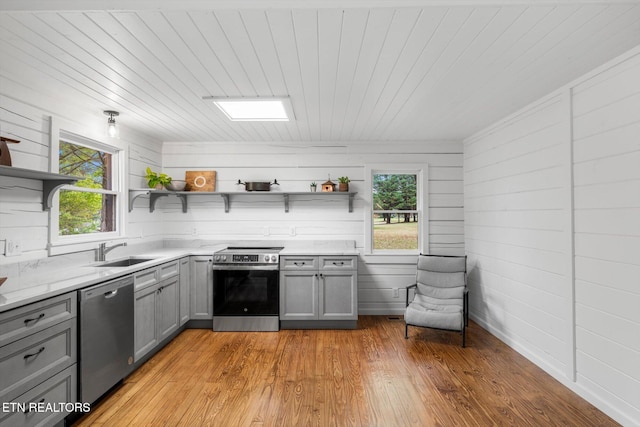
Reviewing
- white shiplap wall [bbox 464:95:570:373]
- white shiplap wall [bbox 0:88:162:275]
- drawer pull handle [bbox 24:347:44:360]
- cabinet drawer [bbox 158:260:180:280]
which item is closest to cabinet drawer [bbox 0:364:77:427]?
drawer pull handle [bbox 24:347:44:360]

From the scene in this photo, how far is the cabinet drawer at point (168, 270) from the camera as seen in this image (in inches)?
125

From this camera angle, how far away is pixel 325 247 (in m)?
4.24

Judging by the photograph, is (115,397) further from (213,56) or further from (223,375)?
(213,56)

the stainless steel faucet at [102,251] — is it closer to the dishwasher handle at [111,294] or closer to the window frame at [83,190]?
the window frame at [83,190]

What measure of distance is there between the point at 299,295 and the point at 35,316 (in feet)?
8.03

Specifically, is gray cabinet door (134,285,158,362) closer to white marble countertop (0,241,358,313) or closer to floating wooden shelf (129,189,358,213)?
white marble countertop (0,241,358,313)

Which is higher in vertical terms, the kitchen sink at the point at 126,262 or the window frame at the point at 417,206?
the window frame at the point at 417,206

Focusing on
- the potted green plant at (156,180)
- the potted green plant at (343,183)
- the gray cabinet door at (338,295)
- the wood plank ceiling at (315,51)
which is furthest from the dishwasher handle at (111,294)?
the potted green plant at (343,183)

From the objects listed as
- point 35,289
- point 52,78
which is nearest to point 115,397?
point 35,289

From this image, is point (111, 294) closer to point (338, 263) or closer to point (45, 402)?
point (45, 402)

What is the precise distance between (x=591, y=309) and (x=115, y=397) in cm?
361

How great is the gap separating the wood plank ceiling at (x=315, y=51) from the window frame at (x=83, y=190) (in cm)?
30

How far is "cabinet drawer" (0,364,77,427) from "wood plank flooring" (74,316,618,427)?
258 millimetres

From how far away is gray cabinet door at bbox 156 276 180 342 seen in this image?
3.14 m
